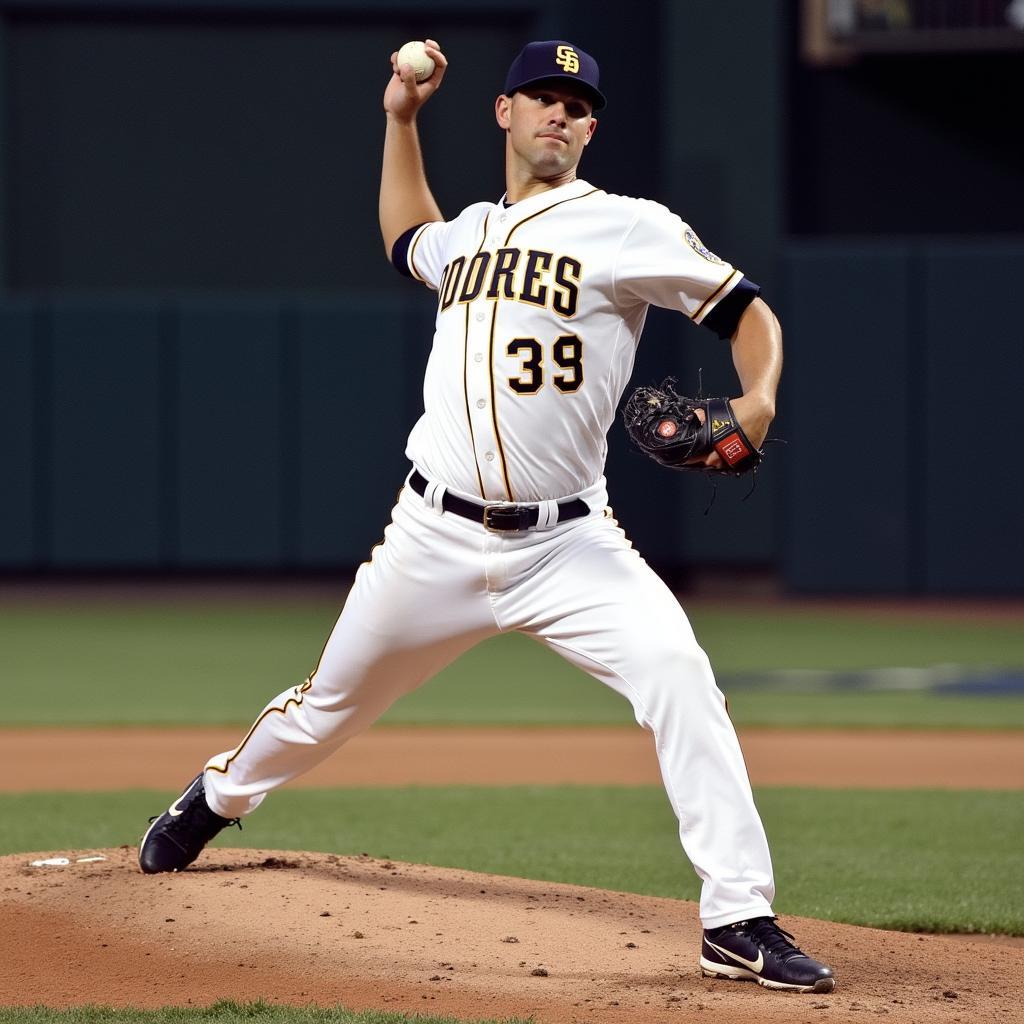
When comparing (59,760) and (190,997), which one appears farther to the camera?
(59,760)

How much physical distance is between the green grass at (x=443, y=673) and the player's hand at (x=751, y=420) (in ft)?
15.4

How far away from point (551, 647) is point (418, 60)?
5.02 feet

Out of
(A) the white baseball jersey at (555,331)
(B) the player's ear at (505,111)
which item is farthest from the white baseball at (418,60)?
(A) the white baseball jersey at (555,331)

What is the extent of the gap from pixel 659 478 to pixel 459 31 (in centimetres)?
411

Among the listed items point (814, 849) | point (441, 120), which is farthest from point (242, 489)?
point (814, 849)

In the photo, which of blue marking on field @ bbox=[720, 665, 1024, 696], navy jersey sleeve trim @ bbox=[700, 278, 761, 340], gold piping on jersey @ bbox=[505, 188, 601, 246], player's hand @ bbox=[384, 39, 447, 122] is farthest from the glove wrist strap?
blue marking on field @ bbox=[720, 665, 1024, 696]

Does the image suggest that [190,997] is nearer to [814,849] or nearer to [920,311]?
[814,849]

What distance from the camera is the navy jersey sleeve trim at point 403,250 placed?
4305 mm

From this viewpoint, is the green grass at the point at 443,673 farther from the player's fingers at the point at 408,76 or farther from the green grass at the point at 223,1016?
the green grass at the point at 223,1016

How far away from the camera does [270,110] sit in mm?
14742

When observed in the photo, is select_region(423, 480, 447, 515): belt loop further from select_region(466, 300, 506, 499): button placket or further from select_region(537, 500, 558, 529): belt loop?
select_region(537, 500, 558, 529): belt loop

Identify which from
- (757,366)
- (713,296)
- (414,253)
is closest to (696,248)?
(713,296)

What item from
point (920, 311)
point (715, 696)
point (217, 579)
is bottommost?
point (217, 579)

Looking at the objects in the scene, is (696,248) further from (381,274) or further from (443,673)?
(381,274)
